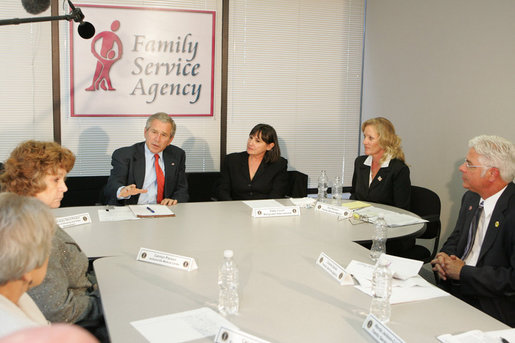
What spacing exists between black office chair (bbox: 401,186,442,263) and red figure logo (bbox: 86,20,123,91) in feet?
10.9

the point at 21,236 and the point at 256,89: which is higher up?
the point at 256,89

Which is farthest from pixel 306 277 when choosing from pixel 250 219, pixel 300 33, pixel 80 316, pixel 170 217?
pixel 300 33

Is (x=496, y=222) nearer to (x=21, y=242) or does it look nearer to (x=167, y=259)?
(x=167, y=259)

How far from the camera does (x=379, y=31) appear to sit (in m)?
5.88

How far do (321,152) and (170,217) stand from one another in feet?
10.2

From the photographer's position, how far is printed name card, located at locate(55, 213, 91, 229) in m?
3.07

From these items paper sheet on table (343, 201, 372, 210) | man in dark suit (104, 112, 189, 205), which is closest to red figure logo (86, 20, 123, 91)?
man in dark suit (104, 112, 189, 205)

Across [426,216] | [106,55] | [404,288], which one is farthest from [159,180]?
[404,288]

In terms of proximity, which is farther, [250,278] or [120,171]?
[120,171]

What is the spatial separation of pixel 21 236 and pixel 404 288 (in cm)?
156

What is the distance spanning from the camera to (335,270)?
2.30 metres

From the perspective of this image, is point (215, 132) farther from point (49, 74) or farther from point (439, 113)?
point (439, 113)

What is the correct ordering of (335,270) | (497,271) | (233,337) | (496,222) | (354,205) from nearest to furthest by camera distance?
(233,337) → (335,270) → (497,271) → (496,222) → (354,205)

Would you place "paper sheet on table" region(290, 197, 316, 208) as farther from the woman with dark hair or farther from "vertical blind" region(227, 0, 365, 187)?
"vertical blind" region(227, 0, 365, 187)
